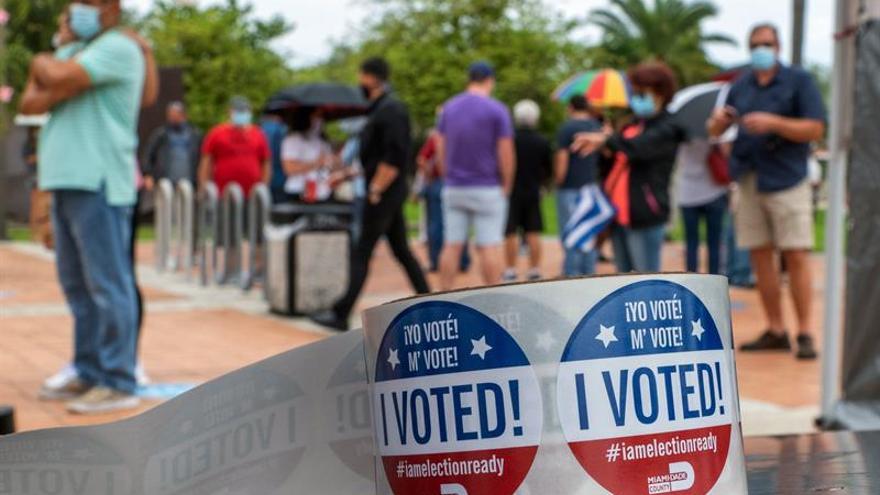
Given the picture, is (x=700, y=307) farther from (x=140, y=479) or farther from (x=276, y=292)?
(x=276, y=292)

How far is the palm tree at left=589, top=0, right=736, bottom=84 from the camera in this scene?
2876 inches

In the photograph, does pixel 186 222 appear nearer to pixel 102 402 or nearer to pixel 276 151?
pixel 276 151

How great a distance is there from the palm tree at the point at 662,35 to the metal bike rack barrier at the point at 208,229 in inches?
2376

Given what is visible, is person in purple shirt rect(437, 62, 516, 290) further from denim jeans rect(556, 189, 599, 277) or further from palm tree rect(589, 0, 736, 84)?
palm tree rect(589, 0, 736, 84)

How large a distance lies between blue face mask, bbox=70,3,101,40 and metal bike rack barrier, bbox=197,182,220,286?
7.01 meters

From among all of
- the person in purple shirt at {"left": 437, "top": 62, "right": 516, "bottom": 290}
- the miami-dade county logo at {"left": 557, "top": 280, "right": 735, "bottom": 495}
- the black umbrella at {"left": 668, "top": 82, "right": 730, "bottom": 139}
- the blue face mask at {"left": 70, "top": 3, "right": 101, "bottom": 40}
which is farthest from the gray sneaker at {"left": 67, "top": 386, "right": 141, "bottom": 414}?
the black umbrella at {"left": 668, "top": 82, "right": 730, "bottom": 139}

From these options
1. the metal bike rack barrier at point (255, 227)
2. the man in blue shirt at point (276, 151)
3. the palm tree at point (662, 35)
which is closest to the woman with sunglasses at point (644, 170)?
the metal bike rack barrier at point (255, 227)

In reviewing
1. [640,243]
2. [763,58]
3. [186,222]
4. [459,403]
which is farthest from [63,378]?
[186,222]

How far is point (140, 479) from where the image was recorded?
123cm

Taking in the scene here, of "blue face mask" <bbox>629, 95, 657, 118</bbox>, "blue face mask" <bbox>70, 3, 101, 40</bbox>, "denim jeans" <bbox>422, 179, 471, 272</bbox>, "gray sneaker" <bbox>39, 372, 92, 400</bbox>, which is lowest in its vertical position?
"denim jeans" <bbox>422, 179, 471, 272</bbox>

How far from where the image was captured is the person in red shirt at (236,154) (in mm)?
13492

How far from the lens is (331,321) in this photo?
9367 millimetres

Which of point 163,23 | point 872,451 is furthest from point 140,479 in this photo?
point 163,23

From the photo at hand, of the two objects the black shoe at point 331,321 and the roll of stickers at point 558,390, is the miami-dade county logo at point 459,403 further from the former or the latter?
the black shoe at point 331,321
